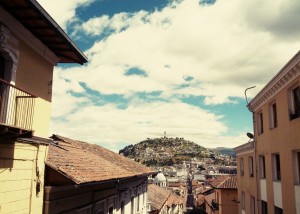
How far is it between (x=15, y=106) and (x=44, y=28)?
1.91 meters

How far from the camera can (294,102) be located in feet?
44.7

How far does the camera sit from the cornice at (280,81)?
490 inches

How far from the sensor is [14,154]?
7.24 metres

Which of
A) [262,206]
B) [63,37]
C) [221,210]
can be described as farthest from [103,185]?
[221,210]

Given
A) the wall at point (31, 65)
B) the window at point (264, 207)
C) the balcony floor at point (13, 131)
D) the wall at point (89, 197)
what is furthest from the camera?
the window at point (264, 207)

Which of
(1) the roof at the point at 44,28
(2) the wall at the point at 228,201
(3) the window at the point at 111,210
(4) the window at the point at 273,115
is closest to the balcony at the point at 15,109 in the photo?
(1) the roof at the point at 44,28

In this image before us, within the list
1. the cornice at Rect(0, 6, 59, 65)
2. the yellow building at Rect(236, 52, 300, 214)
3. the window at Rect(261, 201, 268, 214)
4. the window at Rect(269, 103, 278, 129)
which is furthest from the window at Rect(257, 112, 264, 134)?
the cornice at Rect(0, 6, 59, 65)

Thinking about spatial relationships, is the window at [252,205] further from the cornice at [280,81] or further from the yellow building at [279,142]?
the cornice at [280,81]

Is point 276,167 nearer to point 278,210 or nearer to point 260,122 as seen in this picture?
point 278,210

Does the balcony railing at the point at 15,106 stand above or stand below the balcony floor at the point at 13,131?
above

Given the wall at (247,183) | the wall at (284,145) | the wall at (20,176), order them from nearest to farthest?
the wall at (20,176) → the wall at (284,145) → the wall at (247,183)

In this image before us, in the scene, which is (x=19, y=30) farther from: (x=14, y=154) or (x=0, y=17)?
(x=14, y=154)

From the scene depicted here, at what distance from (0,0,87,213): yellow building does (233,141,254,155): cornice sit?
15.9 meters

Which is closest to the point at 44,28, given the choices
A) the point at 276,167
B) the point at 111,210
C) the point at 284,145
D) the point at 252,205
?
the point at 111,210
